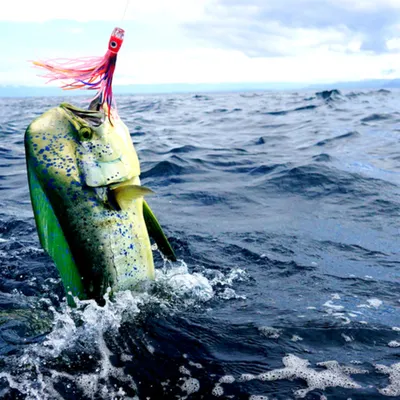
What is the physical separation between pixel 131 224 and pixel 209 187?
5253 mm

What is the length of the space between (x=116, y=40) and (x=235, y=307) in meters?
2.66

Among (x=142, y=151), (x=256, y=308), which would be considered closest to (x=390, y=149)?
(x=142, y=151)

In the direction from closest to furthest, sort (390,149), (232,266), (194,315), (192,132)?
1. (194,315)
2. (232,266)
3. (390,149)
4. (192,132)

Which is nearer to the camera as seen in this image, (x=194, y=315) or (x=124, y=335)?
(x=124, y=335)

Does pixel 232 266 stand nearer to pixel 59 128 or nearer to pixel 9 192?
pixel 59 128

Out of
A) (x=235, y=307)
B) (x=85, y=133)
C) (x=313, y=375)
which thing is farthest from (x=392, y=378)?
(x=85, y=133)

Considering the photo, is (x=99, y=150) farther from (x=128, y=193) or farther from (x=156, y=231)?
(x=156, y=231)

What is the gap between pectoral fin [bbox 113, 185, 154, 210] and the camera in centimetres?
364

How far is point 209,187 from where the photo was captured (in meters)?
9.23

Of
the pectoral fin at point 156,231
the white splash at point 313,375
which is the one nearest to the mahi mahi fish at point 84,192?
the pectoral fin at point 156,231

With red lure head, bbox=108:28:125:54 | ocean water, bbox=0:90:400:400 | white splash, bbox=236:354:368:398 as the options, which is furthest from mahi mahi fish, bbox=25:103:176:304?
white splash, bbox=236:354:368:398

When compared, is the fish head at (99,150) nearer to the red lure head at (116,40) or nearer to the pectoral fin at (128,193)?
the pectoral fin at (128,193)

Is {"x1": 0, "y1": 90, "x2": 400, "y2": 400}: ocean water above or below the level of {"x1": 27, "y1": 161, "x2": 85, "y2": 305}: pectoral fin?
below

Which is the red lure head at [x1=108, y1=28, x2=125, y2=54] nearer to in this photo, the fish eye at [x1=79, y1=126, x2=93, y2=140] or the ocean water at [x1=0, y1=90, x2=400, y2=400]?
the fish eye at [x1=79, y1=126, x2=93, y2=140]
